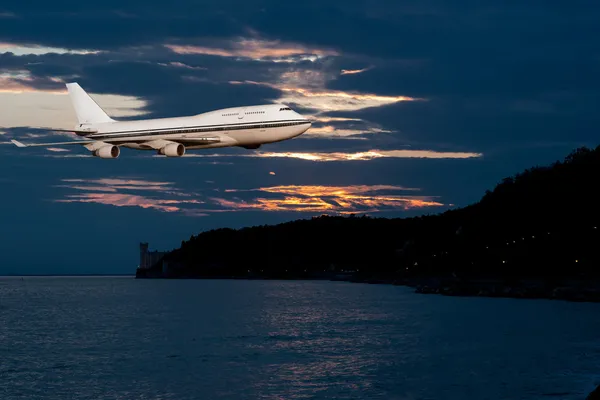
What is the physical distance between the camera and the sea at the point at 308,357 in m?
58.4

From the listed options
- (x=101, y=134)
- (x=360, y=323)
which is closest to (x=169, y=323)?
(x=360, y=323)

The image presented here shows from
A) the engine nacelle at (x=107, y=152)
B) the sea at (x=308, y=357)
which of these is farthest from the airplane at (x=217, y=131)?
the sea at (x=308, y=357)

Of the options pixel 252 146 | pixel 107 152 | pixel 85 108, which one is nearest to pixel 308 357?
pixel 252 146

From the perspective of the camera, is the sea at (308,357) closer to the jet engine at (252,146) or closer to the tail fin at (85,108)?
the jet engine at (252,146)

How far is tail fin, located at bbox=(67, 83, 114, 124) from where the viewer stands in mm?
111562

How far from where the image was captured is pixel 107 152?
8250 cm

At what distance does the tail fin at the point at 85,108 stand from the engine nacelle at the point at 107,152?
2809 centimetres

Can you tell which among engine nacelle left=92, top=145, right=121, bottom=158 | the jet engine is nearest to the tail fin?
engine nacelle left=92, top=145, right=121, bottom=158

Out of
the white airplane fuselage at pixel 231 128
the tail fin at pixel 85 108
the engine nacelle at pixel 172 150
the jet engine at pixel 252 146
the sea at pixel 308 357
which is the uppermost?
the tail fin at pixel 85 108

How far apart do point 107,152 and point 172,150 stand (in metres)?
9.06

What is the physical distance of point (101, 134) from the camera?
96812mm

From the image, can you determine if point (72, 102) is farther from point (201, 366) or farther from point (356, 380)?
point (356, 380)

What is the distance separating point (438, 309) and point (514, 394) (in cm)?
9533

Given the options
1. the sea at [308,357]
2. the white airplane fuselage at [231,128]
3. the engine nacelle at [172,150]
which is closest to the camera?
the sea at [308,357]
